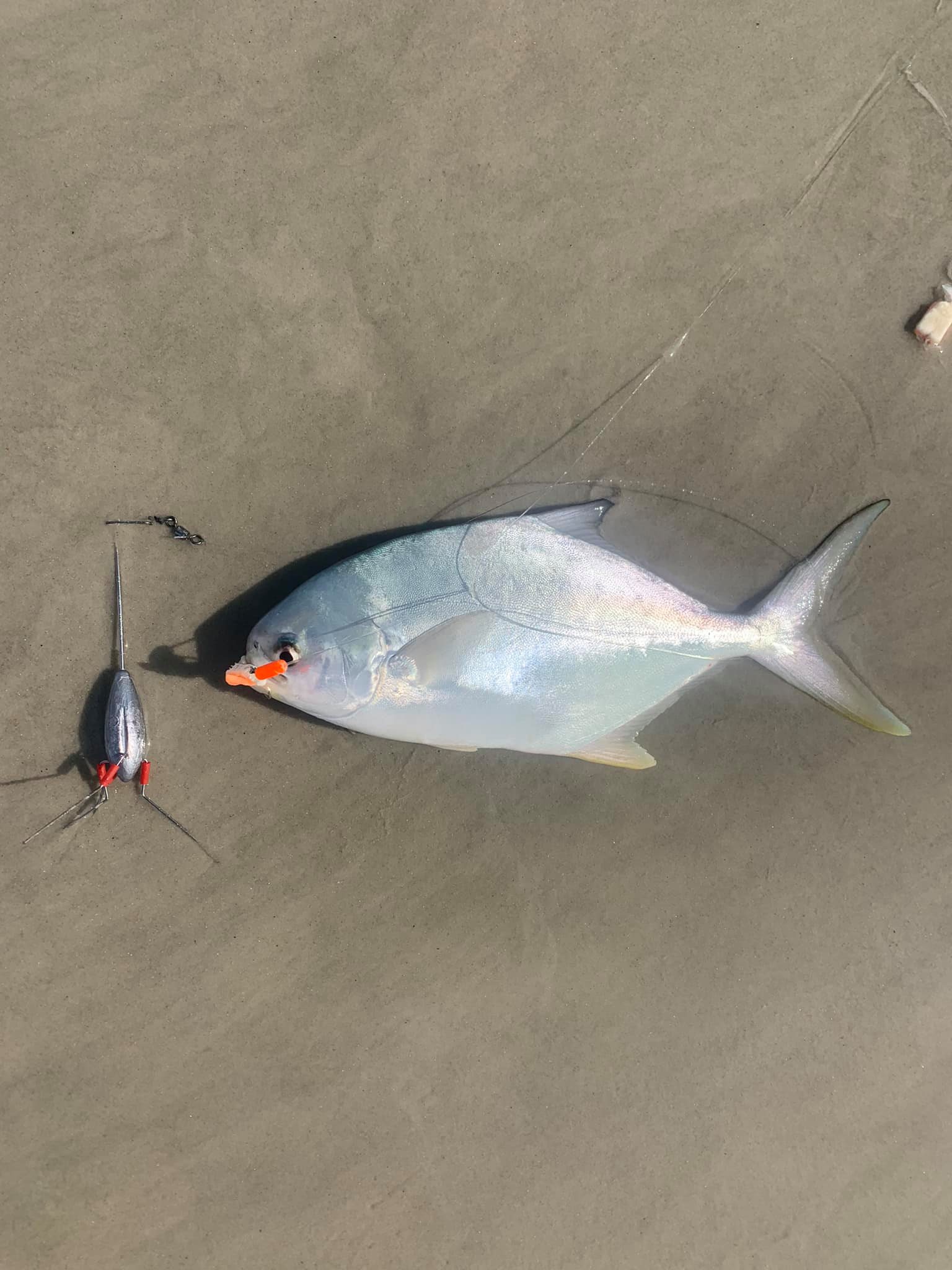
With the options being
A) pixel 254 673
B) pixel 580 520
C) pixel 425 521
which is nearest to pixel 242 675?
pixel 254 673

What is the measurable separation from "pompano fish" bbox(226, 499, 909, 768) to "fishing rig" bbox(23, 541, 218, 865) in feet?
1.39

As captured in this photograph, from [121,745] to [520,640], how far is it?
1187 millimetres

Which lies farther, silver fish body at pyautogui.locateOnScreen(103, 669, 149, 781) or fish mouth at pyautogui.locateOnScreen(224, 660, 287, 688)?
silver fish body at pyautogui.locateOnScreen(103, 669, 149, 781)

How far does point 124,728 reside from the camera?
6.27ft

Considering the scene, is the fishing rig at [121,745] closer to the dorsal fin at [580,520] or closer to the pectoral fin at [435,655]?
the pectoral fin at [435,655]

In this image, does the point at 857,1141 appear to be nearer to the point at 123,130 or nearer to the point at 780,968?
the point at 780,968

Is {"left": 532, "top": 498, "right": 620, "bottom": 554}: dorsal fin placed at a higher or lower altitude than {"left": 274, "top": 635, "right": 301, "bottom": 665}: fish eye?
higher

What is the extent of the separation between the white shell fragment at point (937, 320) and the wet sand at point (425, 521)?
0.19 ft

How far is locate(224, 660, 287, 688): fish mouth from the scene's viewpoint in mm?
1730

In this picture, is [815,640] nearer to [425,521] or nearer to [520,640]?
[520,640]

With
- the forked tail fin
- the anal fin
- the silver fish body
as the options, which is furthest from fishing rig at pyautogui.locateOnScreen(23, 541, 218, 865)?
the forked tail fin

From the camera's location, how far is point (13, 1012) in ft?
6.50

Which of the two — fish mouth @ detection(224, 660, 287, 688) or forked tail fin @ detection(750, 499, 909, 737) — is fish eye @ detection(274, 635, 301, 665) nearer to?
fish mouth @ detection(224, 660, 287, 688)

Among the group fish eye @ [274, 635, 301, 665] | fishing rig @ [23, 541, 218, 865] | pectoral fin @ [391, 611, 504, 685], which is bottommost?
fishing rig @ [23, 541, 218, 865]
